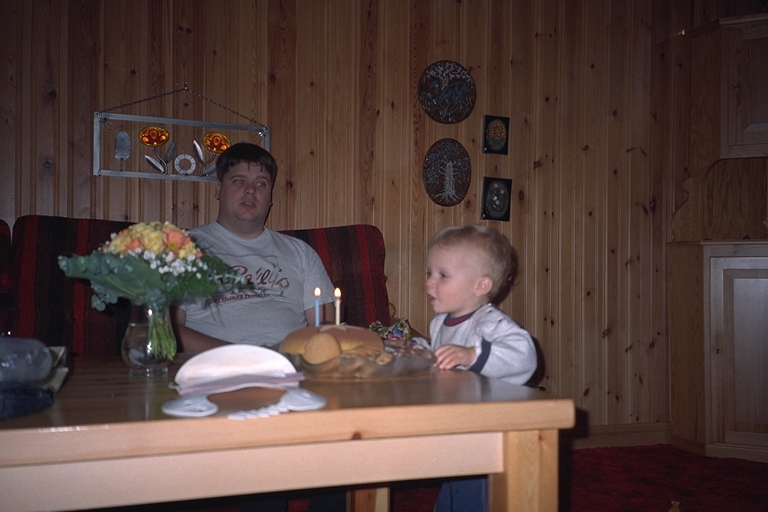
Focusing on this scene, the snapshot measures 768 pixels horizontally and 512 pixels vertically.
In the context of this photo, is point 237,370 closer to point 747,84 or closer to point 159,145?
point 159,145

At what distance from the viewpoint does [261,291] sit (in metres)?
2.47

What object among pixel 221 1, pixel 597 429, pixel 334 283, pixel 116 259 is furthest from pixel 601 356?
pixel 116 259

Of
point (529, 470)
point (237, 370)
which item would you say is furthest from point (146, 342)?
point (529, 470)

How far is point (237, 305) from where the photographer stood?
240 cm

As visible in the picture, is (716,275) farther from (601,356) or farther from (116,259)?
(116,259)

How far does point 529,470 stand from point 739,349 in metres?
2.60

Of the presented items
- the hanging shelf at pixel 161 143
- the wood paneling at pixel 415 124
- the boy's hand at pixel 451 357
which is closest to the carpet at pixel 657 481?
the wood paneling at pixel 415 124

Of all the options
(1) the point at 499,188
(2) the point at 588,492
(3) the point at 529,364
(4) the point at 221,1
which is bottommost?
(2) the point at 588,492

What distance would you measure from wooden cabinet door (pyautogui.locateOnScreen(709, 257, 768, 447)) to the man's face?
2233 mm

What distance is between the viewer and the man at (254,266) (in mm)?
2371

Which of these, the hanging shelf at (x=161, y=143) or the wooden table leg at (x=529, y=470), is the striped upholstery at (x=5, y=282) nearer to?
the hanging shelf at (x=161, y=143)

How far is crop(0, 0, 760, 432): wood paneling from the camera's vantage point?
272 centimetres

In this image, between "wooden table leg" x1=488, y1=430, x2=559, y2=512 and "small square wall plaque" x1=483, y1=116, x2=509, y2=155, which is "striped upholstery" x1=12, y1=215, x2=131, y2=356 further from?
"small square wall plaque" x1=483, y1=116, x2=509, y2=155

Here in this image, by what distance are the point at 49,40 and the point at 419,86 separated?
1.69m
